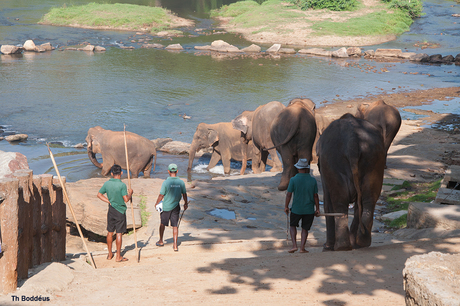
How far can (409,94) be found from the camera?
82.7 ft

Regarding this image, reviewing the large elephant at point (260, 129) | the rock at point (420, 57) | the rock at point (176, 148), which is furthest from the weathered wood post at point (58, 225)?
the rock at point (420, 57)

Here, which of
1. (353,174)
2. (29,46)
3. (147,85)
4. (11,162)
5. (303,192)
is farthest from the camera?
(29,46)

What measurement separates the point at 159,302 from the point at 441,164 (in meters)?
9.27

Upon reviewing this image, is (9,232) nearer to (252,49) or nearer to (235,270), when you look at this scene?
(235,270)

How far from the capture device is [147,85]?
27.3 metres

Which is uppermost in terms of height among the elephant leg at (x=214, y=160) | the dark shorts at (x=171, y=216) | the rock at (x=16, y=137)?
the dark shorts at (x=171, y=216)

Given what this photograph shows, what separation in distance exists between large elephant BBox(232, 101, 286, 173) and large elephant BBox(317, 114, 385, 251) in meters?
5.11

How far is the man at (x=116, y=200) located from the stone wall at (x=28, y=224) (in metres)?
0.76

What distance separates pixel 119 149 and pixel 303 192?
7.95 metres

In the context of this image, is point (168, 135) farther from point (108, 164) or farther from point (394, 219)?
point (394, 219)

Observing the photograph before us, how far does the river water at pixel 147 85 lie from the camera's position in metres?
19.1

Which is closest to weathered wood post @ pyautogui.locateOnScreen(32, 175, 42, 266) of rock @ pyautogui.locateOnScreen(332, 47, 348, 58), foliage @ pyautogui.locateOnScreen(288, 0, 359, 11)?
rock @ pyautogui.locateOnScreen(332, 47, 348, 58)

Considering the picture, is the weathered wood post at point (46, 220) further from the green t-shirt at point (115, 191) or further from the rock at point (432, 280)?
the rock at point (432, 280)

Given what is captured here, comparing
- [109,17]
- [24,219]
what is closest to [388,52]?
[109,17]
